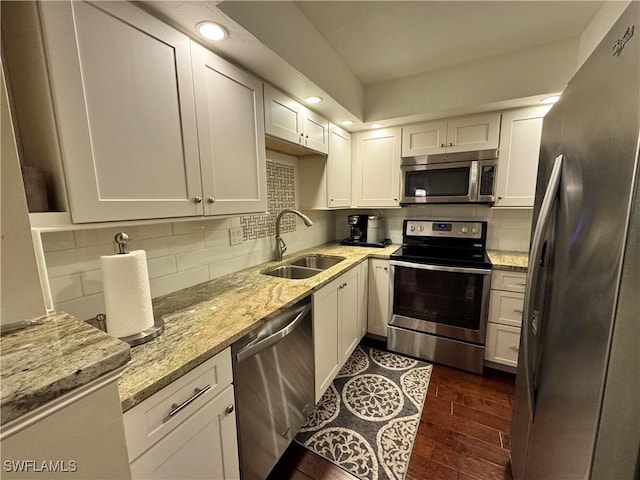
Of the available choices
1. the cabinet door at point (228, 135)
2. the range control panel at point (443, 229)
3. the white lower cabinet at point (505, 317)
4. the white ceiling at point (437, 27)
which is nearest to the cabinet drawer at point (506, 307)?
the white lower cabinet at point (505, 317)

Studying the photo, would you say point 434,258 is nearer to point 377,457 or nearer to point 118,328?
point 377,457

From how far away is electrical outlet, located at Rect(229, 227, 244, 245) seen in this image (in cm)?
176

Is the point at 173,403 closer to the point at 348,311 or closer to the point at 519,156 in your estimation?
the point at 348,311

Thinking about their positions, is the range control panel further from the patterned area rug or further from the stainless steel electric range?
the patterned area rug

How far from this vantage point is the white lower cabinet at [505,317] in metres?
1.94

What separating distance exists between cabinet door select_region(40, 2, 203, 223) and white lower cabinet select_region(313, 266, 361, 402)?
97 cm

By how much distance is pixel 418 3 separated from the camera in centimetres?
144

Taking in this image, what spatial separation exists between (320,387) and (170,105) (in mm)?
1737

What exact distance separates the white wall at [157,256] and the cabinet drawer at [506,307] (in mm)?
1793

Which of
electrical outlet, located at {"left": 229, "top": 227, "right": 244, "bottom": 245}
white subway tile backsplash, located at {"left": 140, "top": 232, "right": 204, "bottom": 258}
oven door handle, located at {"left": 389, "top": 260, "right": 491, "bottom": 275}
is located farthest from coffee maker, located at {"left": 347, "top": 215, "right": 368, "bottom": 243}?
white subway tile backsplash, located at {"left": 140, "top": 232, "right": 204, "bottom": 258}

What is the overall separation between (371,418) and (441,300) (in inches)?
42.5

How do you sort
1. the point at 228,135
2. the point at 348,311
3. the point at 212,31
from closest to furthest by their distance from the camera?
1. the point at 212,31
2. the point at 228,135
3. the point at 348,311

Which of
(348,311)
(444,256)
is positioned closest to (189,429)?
(348,311)

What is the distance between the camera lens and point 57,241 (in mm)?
978
